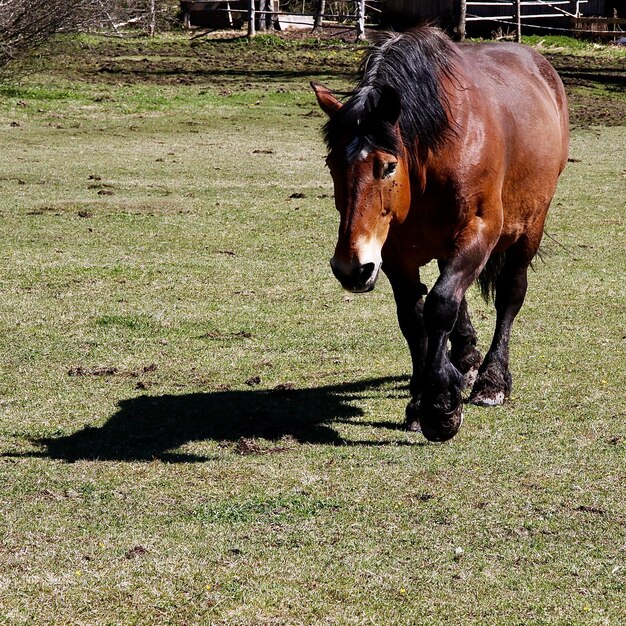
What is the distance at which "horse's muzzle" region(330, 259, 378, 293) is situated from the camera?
15.5 feet

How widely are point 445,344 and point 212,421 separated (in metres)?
1.37

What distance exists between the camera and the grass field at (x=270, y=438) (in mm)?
3883

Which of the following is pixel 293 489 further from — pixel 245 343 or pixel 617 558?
pixel 245 343

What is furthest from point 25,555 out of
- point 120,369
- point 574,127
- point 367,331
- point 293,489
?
point 574,127

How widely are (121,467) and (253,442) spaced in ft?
2.33

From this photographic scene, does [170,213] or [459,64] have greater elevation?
[459,64]

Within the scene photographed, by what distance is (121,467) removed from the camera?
5.12m

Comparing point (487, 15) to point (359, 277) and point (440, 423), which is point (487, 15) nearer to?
point (440, 423)

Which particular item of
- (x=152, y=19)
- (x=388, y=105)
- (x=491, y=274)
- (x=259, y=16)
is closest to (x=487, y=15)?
(x=259, y=16)

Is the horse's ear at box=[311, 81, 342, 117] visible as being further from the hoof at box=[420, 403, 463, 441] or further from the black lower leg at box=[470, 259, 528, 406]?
the black lower leg at box=[470, 259, 528, 406]

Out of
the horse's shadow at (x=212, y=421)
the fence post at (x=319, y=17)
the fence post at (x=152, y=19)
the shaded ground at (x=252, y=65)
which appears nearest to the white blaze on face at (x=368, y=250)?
the horse's shadow at (x=212, y=421)

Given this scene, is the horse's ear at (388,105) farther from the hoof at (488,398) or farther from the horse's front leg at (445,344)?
the hoof at (488,398)

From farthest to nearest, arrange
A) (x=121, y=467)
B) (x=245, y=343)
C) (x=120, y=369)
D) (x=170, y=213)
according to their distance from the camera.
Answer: (x=170, y=213), (x=245, y=343), (x=120, y=369), (x=121, y=467)

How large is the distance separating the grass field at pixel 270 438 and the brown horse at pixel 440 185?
1.30ft
